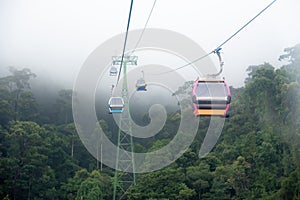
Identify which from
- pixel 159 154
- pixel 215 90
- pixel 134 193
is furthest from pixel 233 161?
pixel 215 90

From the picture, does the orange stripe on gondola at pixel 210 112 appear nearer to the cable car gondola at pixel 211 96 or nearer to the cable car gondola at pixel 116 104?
the cable car gondola at pixel 211 96

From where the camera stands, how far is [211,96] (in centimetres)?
734

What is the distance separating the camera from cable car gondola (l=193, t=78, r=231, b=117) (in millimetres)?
7340

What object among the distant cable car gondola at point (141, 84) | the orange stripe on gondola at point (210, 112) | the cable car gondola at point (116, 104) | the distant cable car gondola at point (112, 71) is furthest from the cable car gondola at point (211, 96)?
the distant cable car gondola at point (112, 71)

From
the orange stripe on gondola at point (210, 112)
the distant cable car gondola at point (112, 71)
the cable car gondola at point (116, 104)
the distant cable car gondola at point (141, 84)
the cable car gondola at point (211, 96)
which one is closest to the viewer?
the cable car gondola at point (211, 96)

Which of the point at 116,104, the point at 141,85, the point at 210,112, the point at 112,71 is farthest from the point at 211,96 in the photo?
the point at 112,71

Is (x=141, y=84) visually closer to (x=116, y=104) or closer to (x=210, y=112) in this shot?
(x=116, y=104)

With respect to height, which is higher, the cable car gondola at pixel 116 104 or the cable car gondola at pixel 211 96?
the cable car gondola at pixel 116 104

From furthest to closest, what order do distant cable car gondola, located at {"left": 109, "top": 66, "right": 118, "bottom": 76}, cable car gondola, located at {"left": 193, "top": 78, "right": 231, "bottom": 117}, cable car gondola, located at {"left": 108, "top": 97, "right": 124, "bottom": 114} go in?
distant cable car gondola, located at {"left": 109, "top": 66, "right": 118, "bottom": 76} → cable car gondola, located at {"left": 108, "top": 97, "right": 124, "bottom": 114} → cable car gondola, located at {"left": 193, "top": 78, "right": 231, "bottom": 117}

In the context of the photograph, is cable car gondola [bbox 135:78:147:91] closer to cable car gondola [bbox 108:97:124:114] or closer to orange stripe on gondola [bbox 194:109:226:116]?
cable car gondola [bbox 108:97:124:114]

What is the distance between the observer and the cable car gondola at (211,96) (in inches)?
289

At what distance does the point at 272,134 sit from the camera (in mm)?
25797

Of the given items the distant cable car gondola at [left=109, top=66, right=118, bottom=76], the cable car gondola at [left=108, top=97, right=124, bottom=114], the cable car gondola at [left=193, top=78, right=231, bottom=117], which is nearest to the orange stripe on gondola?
the cable car gondola at [left=193, top=78, right=231, bottom=117]

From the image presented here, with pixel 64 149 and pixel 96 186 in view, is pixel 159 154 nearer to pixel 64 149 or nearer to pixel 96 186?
pixel 96 186
